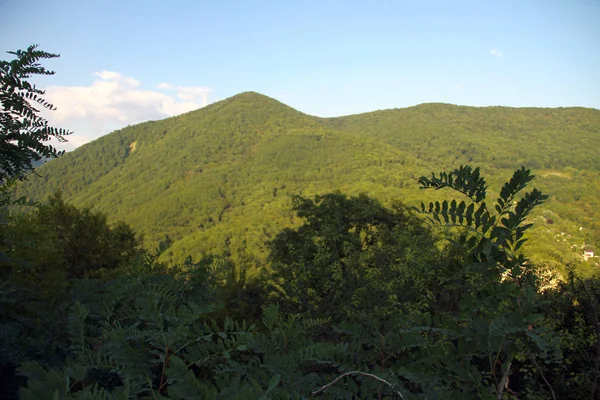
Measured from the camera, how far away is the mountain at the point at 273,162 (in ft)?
226

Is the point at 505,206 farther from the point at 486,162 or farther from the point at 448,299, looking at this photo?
the point at 486,162

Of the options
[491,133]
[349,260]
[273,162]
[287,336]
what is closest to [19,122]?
[287,336]

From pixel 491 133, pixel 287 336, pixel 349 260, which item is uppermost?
pixel 491 133

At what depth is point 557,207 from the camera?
5738cm

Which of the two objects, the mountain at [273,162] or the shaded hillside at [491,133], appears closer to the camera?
the mountain at [273,162]

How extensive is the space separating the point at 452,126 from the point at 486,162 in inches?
1458

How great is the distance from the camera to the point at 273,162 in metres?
109

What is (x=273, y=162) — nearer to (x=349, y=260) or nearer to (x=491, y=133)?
(x=491, y=133)

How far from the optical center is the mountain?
226 feet

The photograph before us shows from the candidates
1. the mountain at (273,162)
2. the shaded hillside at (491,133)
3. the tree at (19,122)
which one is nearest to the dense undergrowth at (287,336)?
the tree at (19,122)

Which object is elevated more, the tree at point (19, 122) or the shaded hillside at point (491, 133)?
the shaded hillside at point (491, 133)

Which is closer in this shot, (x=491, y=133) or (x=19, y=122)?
(x=19, y=122)

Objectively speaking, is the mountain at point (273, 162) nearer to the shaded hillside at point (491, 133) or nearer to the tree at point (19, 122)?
the shaded hillside at point (491, 133)

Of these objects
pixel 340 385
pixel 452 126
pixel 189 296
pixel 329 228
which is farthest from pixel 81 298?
pixel 452 126
